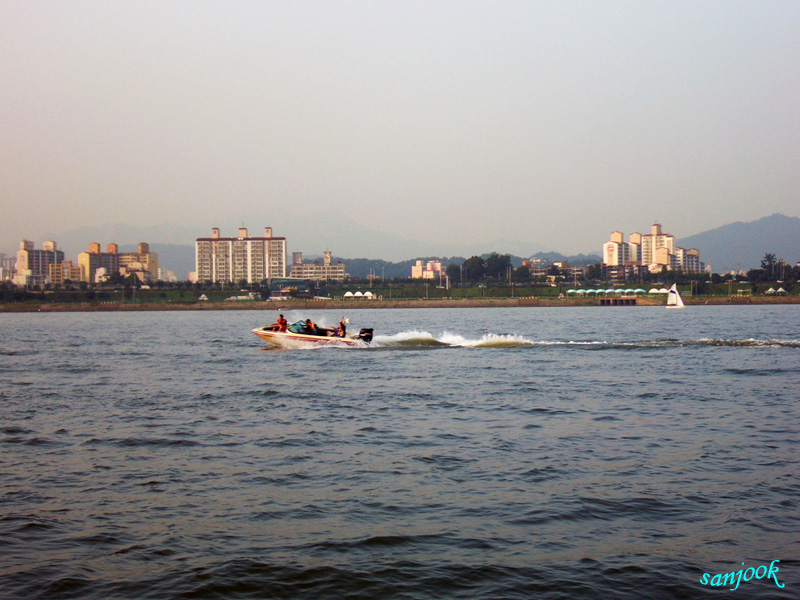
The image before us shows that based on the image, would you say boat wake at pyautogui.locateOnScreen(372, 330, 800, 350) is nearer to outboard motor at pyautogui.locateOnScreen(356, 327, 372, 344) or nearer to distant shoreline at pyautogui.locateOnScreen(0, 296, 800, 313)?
outboard motor at pyautogui.locateOnScreen(356, 327, 372, 344)

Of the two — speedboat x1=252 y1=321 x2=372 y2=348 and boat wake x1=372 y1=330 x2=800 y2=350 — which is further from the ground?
speedboat x1=252 y1=321 x2=372 y2=348

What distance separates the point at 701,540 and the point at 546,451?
18.8ft

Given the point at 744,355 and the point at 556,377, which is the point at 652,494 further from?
the point at 744,355

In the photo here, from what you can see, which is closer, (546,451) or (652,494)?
(652,494)

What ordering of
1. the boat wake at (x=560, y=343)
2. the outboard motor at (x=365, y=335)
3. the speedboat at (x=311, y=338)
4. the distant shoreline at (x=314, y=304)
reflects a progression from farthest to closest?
the distant shoreline at (x=314, y=304), the speedboat at (x=311, y=338), the outboard motor at (x=365, y=335), the boat wake at (x=560, y=343)

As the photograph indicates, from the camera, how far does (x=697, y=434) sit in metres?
17.7

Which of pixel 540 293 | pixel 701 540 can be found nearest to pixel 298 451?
pixel 701 540

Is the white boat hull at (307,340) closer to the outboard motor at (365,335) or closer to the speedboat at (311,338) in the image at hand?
the speedboat at (311,338)

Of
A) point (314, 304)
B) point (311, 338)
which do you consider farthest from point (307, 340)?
point (314, 304)

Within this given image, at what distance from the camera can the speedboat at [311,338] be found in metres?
46.0

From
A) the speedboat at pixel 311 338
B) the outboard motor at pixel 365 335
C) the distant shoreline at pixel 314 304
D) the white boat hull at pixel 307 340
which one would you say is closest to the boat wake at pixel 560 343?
the outboard motor at pixel 365 335

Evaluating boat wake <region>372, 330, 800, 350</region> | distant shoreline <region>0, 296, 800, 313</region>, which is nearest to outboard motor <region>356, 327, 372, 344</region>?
boat wake <region>372, 330, 800, 350</region>

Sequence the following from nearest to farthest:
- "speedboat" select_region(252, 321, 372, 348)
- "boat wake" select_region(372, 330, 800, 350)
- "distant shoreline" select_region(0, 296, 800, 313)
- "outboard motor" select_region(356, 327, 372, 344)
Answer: "boat wake" select_region(372, 330, 800, 350) → "outboard motor" select_region(356, 327, 372, 344) → "speedboat" select_region(252, 321, 372, 348) → "distant shoreline" select_region(0, 296, 800, 313)

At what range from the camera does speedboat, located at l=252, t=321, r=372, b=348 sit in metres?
46.0
